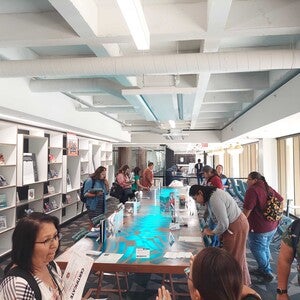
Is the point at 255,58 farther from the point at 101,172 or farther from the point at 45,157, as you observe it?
the point at 45,157

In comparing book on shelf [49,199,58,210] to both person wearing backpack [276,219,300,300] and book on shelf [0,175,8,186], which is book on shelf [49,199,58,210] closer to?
book on shelf [0,175,8,186]

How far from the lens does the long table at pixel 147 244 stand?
253 centimetres

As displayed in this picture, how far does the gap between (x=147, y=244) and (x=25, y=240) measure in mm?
1889

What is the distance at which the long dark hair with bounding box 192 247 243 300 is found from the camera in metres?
1.06

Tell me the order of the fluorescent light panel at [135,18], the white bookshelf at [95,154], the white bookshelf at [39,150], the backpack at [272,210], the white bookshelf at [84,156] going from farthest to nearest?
the white bookshelf at [95,154], the white bookshelf at [84,156], the white bookshelf at [39,150], the backpack at [272,210], the fluorescent light panel at [135,18]

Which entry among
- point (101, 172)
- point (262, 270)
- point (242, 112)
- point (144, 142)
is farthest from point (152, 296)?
point (144, 142)

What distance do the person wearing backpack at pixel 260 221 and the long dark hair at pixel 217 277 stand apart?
3.04 m

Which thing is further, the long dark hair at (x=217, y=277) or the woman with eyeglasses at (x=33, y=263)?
the woman with eyeglasses at (x=33, y=263)

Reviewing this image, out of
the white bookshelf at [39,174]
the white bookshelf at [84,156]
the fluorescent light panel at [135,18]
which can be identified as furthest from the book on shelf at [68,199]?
the fluorescent light panel at [135,18]

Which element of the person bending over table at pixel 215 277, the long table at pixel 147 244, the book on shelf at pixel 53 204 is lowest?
the book on shelf at pixel 53 204

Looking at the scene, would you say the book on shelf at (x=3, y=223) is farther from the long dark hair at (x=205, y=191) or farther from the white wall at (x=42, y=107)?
the long dark hair at (x=205, y=191)

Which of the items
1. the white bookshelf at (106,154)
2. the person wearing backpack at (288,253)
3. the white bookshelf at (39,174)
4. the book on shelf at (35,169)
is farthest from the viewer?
the white bookshelf at (106,154)

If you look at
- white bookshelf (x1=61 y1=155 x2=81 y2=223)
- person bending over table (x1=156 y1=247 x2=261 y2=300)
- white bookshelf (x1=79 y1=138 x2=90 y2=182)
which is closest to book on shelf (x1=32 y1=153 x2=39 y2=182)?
white bookshelf (x1=61 y1=155 x2=81 y2=223)

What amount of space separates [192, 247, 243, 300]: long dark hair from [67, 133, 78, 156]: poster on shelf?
21.6ft
